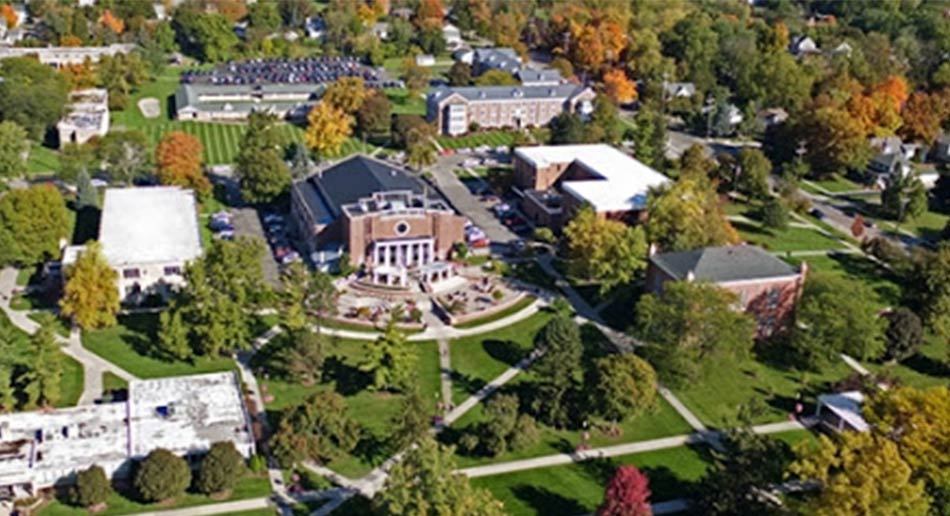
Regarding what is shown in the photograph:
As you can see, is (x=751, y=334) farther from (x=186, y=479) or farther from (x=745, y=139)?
(x=745, y=139)

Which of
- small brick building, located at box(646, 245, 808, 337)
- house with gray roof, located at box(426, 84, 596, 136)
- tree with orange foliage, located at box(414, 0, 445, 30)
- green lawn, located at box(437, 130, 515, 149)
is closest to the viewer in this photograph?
small brick building, located at box(646, 245, 808, 337)

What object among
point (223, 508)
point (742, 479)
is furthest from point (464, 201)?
point (742, 479)

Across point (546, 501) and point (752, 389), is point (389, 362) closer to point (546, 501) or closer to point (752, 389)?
point (546, 501)

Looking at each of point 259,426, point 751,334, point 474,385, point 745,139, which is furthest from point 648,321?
point 745,139

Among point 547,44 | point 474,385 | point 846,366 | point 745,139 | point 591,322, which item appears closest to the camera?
point 474,385

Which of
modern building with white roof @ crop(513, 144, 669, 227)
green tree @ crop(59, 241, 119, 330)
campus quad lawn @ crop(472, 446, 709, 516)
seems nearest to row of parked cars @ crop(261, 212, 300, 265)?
green tree @ crop(59, 241, 119, 330)

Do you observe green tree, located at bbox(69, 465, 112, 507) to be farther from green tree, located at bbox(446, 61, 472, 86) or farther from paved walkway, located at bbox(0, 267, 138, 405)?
green tree, located at bbox(446, 61, 472, 86)
